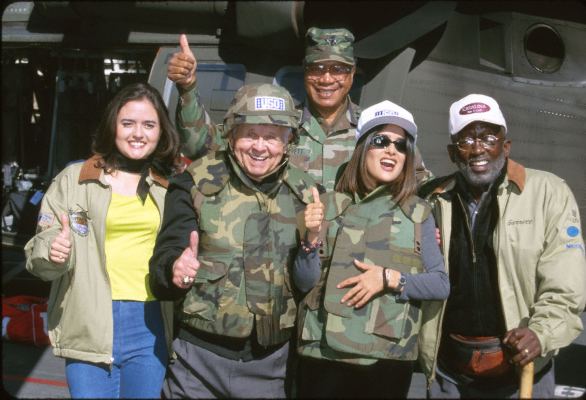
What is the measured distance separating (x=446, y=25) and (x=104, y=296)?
9.86 ft

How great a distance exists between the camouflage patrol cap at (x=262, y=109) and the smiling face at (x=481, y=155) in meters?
0.77

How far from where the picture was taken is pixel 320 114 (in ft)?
10.2

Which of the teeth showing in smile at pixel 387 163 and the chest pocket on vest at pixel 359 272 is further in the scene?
the teeth showing in smile at pixel 387 163

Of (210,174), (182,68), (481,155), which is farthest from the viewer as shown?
(182,68)

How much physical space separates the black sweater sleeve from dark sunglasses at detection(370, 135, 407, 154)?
2.65ft

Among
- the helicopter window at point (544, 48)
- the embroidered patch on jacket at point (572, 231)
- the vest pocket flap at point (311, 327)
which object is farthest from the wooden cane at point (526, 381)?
the helicopter window at point (544, 48)

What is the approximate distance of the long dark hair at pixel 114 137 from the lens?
2.51 meters

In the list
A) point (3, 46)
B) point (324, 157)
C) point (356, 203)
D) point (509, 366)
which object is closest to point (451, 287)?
point (509, 366)

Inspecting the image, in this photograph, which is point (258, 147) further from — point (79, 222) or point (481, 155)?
point (481, 155)

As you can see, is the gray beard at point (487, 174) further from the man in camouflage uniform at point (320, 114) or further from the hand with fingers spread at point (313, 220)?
the hand with fingers spread at point (313, 220)

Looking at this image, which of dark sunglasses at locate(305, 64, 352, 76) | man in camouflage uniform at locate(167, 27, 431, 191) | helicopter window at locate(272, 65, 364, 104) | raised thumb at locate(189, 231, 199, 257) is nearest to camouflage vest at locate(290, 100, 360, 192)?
man in camouflage uniform at locate(167, 27, 431, 191)

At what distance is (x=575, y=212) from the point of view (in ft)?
7.57

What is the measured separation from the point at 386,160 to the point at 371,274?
0.49 meters

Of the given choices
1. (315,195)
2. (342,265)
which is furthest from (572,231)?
(315,195)
